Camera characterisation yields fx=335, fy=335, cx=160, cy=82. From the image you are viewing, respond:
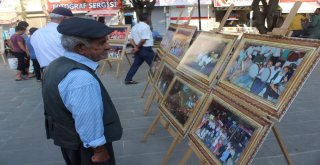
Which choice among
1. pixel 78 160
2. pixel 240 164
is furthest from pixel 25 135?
pixel 240 164

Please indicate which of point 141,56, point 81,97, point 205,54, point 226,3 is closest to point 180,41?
point 205,54

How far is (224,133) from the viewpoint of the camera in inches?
90.2

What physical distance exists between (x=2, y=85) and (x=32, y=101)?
7.76 ft

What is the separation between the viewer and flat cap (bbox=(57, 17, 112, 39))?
72.1 inches

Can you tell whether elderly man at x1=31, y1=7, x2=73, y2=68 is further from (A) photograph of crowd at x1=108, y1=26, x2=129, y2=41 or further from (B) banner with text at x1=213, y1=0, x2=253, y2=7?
(B) banner with text at x1=213, y1=0, x2=253, y2=7

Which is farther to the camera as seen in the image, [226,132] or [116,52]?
[116,52]

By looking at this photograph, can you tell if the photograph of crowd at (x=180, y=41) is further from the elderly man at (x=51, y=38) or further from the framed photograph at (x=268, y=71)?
the framed photograph at (x=268, y=71)

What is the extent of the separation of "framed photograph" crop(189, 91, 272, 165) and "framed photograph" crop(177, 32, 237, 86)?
0.96 ft

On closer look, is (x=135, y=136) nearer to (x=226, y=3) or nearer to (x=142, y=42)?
(x=142, y=42)

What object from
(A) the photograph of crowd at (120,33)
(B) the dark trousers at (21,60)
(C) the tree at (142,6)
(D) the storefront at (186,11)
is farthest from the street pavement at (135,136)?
(D) the storefront at (186,11)

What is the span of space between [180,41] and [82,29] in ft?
8.55

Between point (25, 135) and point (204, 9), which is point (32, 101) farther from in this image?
point (204, 9)

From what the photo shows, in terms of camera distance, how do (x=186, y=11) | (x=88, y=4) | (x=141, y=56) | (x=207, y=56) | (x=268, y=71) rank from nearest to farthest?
(x=268, y=71) < (x=207, y=56) < (x=141, y=56) < (x=88, y=4) < (x=186, y=11)

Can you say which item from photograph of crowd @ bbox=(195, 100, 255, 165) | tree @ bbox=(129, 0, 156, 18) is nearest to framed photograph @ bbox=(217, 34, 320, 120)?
photograph of crowd @ bbox=(195, 100, 255, 165)
